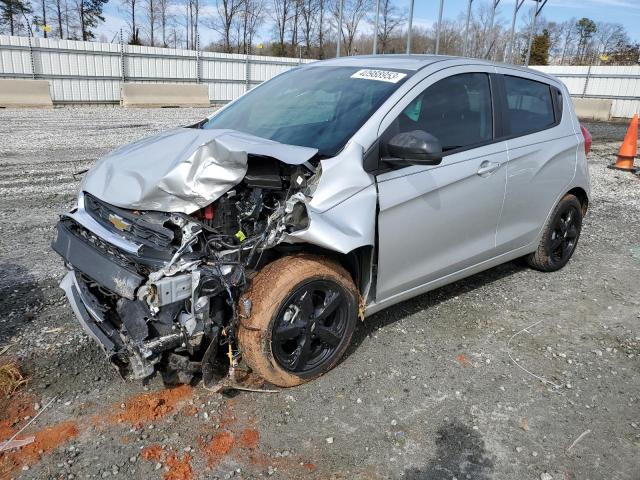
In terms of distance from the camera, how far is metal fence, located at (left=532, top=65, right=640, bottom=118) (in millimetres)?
26344

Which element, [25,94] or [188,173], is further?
[25,94]

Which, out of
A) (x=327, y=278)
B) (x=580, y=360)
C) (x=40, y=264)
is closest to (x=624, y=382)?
(x=580, y=360)

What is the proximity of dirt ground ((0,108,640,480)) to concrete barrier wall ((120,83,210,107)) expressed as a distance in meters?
17.2

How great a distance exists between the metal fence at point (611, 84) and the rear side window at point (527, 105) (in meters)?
24.8

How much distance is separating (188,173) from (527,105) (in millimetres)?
2944

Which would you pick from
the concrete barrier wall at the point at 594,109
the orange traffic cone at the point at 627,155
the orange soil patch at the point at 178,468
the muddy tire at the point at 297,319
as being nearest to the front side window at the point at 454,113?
the muddy tire at the point at 297,319

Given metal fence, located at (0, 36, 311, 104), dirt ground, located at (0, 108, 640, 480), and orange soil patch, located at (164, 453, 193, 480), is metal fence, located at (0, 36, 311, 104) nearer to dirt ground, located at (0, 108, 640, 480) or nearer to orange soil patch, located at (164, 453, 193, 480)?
dirt ground, located at (0, 108, 640, 480)

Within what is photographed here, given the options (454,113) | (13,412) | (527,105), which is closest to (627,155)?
(527,105)

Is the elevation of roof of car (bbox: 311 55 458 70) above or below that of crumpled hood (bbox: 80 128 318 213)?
above

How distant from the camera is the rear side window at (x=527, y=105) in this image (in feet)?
13.6

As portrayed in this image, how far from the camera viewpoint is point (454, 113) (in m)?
3.71

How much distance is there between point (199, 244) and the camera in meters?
A: 2.72

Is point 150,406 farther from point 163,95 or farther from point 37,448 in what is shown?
point 163,95

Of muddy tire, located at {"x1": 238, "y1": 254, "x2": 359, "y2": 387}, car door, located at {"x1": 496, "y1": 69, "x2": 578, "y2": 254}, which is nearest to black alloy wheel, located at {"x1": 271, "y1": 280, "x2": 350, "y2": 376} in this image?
muddy tire, located at {"x1": 238, "y1": 254, "x2": 359, "y2": 387}
